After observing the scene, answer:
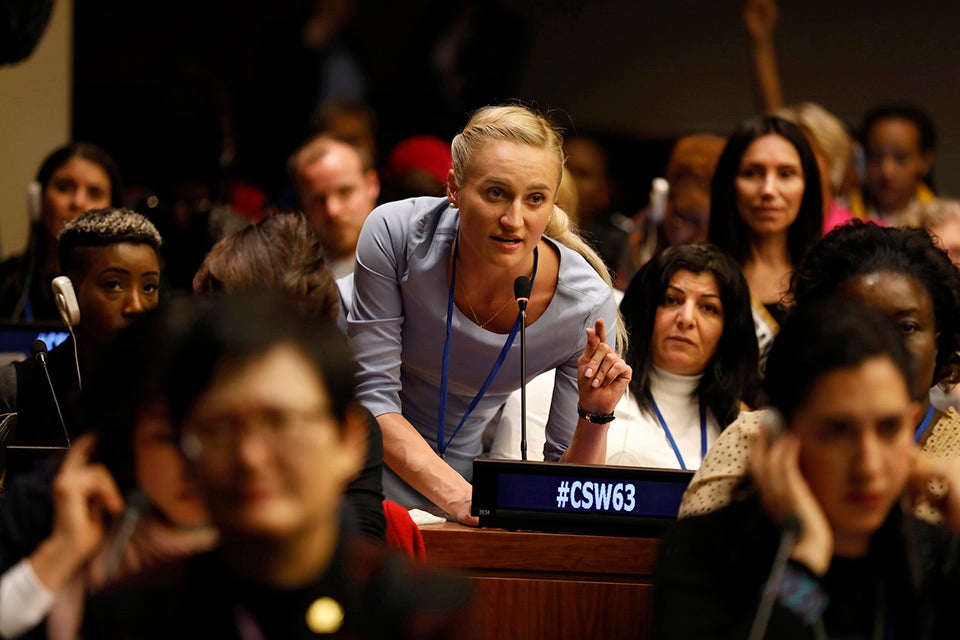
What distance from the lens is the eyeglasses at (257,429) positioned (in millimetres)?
1395


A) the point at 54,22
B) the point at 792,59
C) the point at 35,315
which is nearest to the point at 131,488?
the point at 35,315

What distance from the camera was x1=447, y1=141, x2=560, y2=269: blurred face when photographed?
287cm

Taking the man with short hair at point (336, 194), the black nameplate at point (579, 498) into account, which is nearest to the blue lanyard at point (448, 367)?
the black nameplate at point (579, 498)

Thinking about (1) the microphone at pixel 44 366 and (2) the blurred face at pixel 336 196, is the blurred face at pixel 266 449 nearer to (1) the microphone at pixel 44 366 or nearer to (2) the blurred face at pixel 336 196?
(1) the microphone at pixel 44 366

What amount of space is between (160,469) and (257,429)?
0.26 meters

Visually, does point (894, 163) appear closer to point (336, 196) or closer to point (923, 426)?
point (336, 196)

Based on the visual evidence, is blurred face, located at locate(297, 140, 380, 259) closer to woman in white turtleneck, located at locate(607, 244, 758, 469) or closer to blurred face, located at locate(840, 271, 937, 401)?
woman in white turtleneck, located at locate(607, 244, 758, 469)

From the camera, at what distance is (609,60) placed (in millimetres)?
6477

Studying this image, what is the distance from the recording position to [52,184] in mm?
4016

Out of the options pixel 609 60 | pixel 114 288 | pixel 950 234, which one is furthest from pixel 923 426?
pixel 609 60

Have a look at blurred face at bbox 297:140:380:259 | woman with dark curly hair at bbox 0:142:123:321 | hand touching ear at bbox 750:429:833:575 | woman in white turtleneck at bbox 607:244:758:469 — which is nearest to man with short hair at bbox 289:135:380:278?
blurred face at bbox 297:140:380:259

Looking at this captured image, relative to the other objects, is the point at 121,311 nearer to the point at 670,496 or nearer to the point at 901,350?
the point at 670,496

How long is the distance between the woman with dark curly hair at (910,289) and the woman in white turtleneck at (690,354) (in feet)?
1.89

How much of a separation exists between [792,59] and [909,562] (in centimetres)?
512
